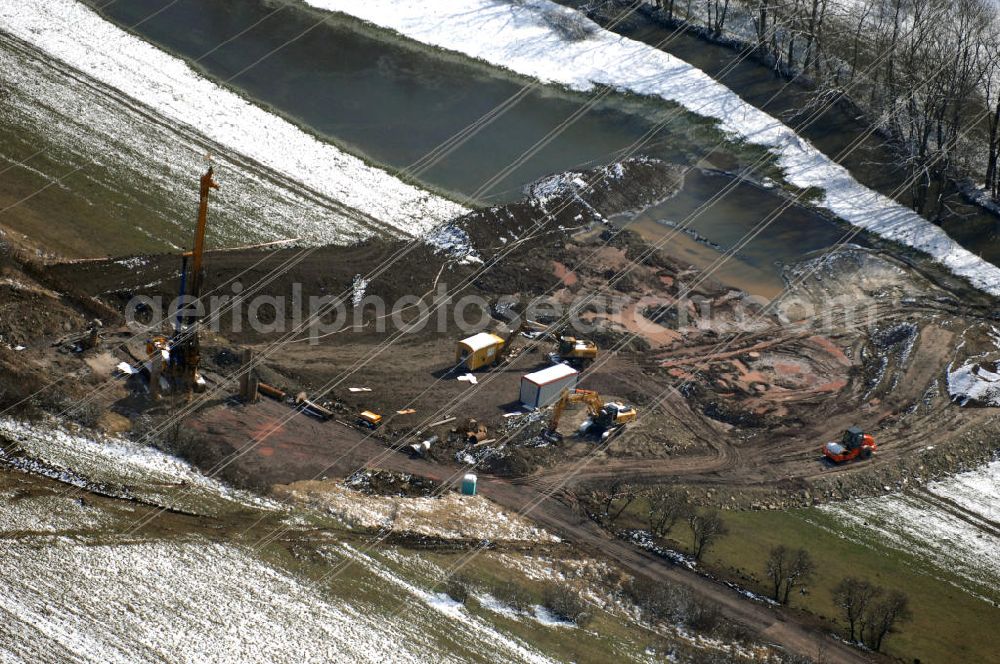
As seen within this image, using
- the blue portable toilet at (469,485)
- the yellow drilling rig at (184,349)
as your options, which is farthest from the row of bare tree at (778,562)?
the yellow drilling rig at (184,349)

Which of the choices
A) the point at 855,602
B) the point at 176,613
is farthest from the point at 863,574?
the point at 176,613

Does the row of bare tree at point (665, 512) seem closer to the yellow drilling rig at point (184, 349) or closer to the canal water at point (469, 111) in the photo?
the yellow drilling rig at point (184, 349)

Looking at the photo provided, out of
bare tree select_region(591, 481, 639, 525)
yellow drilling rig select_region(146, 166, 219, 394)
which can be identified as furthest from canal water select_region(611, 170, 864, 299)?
yellow drilling rig select_region(146, 166, 219, 394)

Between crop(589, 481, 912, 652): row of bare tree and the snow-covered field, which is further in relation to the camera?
the snow-covered field

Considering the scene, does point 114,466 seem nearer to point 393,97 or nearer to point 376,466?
point 376,466

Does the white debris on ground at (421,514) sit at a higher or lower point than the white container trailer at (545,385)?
lower

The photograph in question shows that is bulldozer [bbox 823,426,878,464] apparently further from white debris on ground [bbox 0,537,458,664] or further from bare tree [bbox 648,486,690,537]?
white debris on ground [bbox 0,537,458,664]
